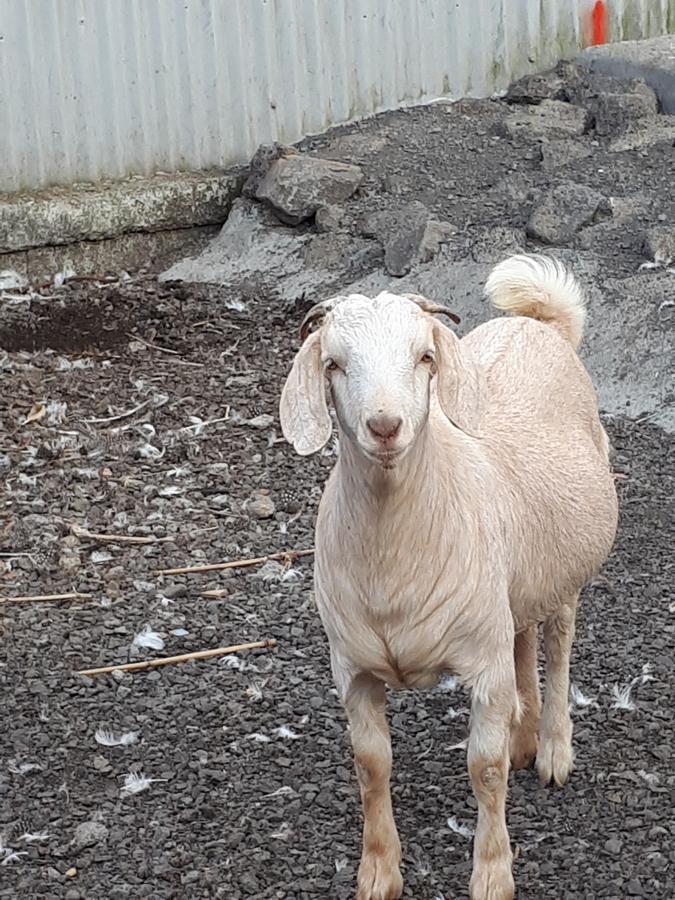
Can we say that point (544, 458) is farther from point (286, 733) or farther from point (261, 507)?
point (261, 507)

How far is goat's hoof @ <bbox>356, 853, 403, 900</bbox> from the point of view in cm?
359

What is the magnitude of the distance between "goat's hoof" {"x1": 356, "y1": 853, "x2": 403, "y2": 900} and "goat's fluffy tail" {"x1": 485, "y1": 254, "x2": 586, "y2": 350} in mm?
1704

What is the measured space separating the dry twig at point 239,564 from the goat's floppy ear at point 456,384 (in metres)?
2.29

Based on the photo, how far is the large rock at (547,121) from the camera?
9.30 metres


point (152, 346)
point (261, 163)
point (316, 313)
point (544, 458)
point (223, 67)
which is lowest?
A: point (152, 346)

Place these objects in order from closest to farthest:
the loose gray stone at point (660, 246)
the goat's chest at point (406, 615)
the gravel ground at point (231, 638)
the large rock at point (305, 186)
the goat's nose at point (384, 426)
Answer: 1. the goat's nose at point (384, 426)
2. the goat's chest at point (406, 615)
3. the gravel ground at point (231, 638)
4. the loose gray stone at point (660, 246)
5. the large rock at point (305, 186)

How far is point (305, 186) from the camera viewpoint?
9.04 metres

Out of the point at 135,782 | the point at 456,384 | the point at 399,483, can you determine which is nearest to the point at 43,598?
the point at 135,782

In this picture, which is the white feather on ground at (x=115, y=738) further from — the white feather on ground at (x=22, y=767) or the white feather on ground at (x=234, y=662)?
the white feather on ground at (x=234, y=662)

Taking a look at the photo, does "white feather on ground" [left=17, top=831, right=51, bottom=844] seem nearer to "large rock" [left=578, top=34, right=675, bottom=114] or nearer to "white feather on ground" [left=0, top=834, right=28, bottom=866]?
"white feather on ground" [left=0, top=834, right=28, bottom=866]

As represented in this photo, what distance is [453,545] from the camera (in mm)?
3379

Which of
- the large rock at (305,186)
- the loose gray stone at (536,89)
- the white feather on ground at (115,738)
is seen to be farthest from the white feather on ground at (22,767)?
the loose gray stone at (536,89)

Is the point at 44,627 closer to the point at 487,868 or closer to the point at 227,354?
the point at 487,868

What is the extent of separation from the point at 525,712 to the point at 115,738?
117 centimetres
